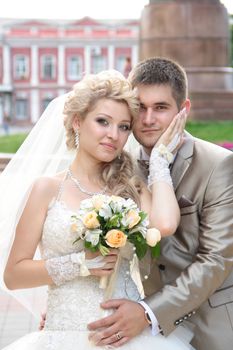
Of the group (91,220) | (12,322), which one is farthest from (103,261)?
(12,322)

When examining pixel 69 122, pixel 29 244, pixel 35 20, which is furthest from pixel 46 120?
pixel 35 20

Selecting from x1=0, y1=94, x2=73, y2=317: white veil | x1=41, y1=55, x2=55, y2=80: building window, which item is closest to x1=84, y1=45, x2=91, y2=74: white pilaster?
x1=41, y1=55, x2=55, y2=80: building window

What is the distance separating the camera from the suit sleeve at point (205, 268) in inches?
130

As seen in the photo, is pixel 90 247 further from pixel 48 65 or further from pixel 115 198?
pixel 48 65

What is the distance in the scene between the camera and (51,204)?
3.38 metres

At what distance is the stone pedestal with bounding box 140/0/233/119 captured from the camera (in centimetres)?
1812

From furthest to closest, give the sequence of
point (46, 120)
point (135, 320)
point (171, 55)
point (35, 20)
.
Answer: point (35, 20)
point (171, 55)
point (46, 120)
point (135, 320)

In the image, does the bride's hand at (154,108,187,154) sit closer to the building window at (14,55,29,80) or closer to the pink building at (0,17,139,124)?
the pink building at (0,17,139,124)

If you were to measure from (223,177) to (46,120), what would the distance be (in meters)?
1.08

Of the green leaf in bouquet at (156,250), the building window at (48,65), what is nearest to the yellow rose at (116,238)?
the green leaf in bouquet at (156,250)

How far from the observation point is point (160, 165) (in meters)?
3.44

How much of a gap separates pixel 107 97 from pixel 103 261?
713 mm

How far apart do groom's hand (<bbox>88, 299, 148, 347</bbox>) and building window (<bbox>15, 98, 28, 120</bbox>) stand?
61520 mm

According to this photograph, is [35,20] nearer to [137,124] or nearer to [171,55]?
[171,55]
